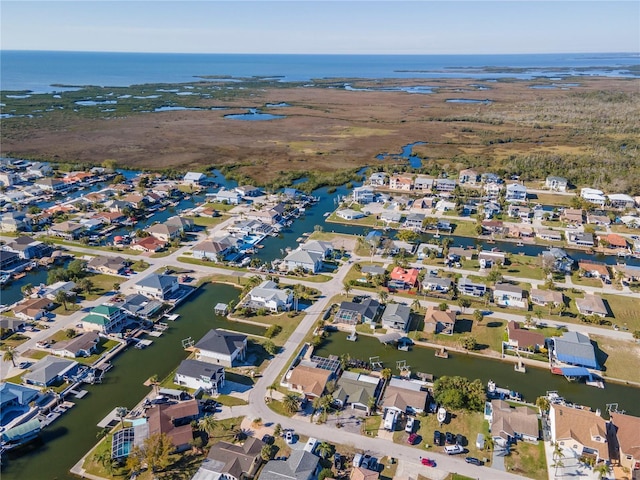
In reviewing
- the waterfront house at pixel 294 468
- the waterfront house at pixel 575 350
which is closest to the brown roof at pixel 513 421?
the waterfront house at pixel 575 350

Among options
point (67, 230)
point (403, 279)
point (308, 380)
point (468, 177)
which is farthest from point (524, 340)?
point (67, 230)

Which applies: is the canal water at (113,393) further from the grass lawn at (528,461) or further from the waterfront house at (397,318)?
the grass lawn at (528,461)

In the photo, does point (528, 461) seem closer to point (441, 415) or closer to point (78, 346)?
point (441, 415)

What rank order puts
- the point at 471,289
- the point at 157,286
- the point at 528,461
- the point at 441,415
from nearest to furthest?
the point at 528,461 → the point at 441,415 → the point at 157,286 → the point at 471,289

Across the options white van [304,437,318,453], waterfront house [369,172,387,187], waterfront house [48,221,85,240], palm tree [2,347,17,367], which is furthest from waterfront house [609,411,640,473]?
waterfront house [48,221,85,240]

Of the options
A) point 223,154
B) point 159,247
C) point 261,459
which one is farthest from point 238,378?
point 223,154

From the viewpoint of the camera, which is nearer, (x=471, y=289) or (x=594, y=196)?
(x=471, y=289)

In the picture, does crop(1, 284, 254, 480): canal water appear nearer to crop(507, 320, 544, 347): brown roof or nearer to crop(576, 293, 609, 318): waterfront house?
crop(507, 320, 544, 347): brown roof
